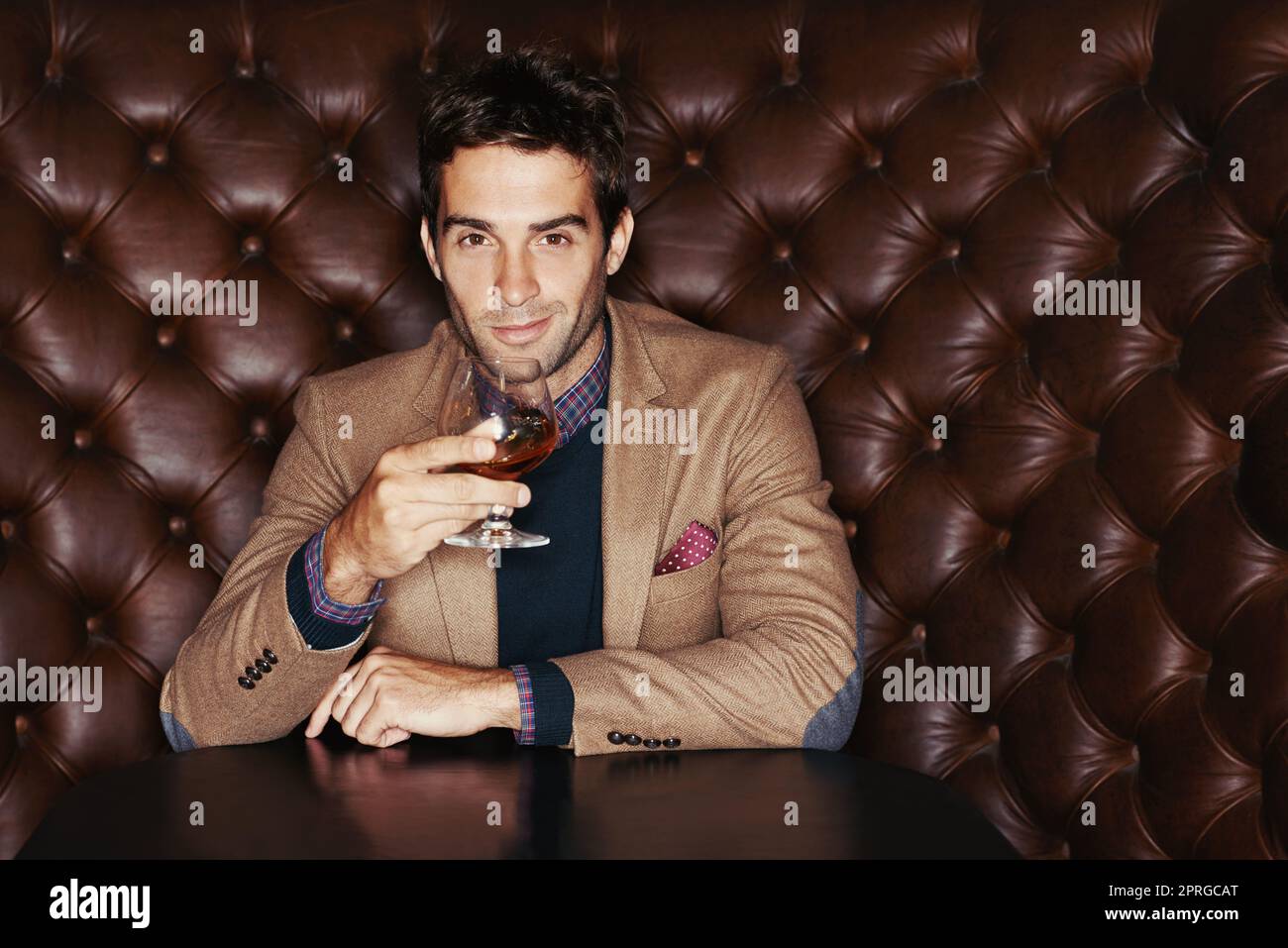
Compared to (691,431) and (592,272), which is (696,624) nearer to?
(691,431)

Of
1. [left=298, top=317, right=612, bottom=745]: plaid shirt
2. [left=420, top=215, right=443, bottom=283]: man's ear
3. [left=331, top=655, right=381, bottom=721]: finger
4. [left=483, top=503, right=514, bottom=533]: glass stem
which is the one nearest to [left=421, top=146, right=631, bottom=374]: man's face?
[left=420, top=215, right=443, bottom=283]: man's ear

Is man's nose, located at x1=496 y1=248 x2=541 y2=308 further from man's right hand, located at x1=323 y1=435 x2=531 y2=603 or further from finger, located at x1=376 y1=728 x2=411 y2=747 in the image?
finger, located at x1=376 y1=728 x2=411 y2=747

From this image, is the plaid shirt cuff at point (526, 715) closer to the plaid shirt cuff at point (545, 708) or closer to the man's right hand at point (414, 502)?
the plaid shirt cuff at point (545, 708)

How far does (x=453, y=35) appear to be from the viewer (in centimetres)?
225

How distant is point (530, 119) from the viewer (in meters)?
1.91

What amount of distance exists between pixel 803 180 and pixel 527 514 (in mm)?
798

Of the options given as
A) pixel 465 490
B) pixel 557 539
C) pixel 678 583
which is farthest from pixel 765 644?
pixel 465 490

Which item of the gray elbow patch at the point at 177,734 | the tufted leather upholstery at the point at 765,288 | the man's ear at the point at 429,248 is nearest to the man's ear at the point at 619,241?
the tufted leather upholstery at the point at 765,288

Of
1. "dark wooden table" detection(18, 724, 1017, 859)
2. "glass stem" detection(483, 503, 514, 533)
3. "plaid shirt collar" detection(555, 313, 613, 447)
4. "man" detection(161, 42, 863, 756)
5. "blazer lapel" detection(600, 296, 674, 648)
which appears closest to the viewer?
"dark wooden table" detection(18, 724, 1017, 859)

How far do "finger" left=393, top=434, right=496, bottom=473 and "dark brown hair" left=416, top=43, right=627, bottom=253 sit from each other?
0.67 m

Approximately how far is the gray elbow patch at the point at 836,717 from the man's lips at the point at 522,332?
67 centimetres

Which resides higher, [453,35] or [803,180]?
[453,35]

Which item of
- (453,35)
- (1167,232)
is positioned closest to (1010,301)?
(1167,232)

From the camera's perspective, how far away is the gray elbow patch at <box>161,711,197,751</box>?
1750mm
